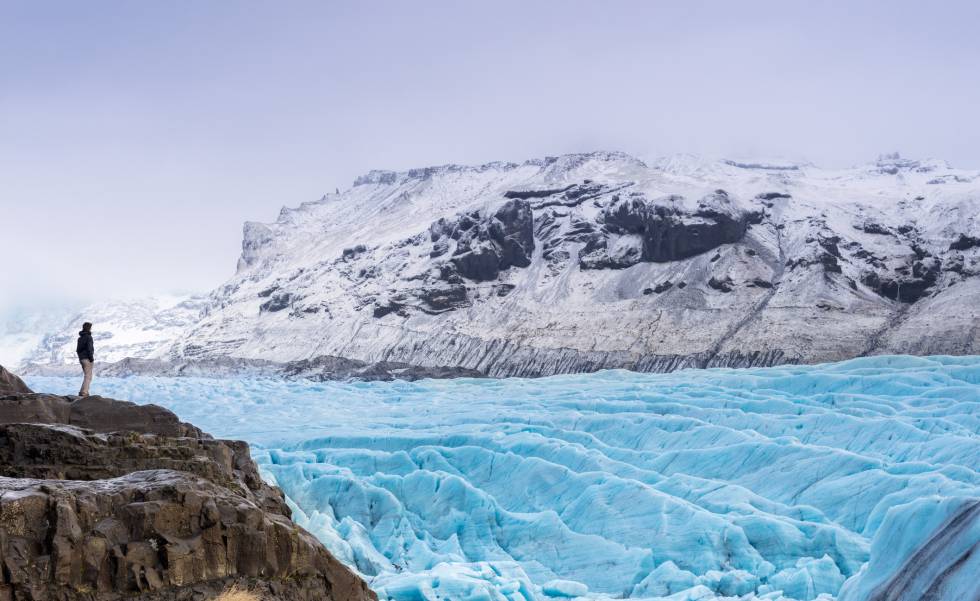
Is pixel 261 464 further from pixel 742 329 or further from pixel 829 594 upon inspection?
pixel 742 329

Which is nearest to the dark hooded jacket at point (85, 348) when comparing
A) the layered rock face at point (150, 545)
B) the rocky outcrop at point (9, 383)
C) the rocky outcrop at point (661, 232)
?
the rocky outcrop at point (9, 383)

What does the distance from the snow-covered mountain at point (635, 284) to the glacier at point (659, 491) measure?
21.3 m

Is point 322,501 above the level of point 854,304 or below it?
above

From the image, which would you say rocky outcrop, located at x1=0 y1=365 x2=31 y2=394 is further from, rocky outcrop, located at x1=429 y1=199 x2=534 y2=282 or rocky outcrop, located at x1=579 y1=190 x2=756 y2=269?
rocky outcrop, located at x1=429 y1=199 x2=534 y2=282

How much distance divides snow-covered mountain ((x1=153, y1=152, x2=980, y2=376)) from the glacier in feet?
69.9

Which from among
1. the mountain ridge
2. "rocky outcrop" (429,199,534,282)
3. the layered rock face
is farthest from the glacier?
"rocky outcrop" (429,199,534,282)

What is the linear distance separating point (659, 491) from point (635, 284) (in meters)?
38.8

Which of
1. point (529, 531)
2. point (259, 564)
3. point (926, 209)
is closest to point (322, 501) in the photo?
point (529, 531)

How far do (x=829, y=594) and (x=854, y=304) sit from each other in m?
36.9

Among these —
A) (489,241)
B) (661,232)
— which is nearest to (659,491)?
(661,232)

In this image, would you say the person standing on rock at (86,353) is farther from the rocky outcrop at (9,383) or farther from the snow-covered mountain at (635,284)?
the snow-covered mountain at (635,284)

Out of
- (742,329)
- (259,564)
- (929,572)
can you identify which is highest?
(259,564)

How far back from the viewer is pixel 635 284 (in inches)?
2132

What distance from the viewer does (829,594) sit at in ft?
39.7
